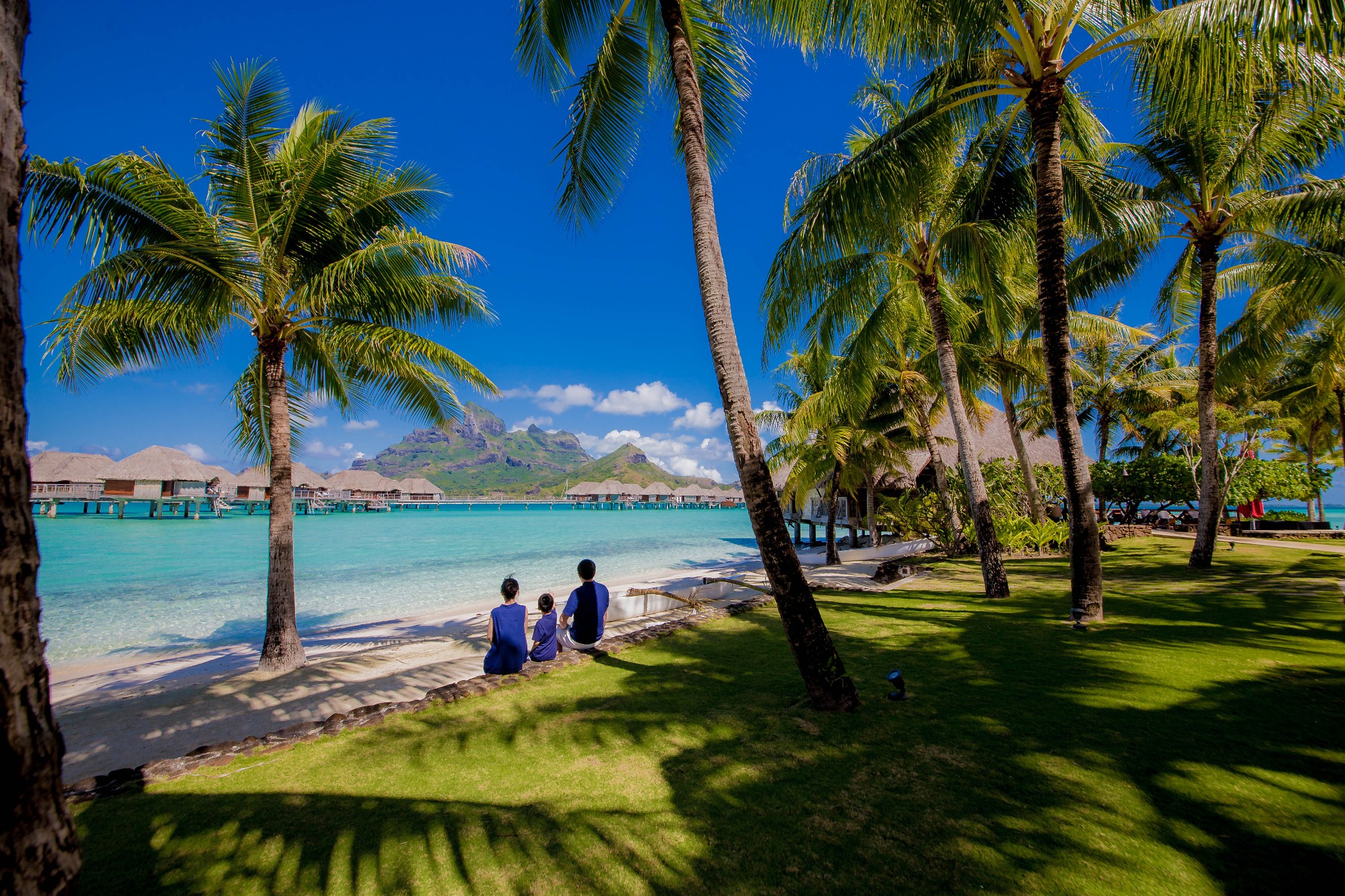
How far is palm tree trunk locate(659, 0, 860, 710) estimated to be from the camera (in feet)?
12.6

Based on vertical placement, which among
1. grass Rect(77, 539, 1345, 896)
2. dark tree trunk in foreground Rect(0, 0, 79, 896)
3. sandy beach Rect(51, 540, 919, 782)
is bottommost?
sandy beach Rect(51, 540, 919, 782)

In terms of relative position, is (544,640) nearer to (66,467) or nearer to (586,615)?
(586,615)

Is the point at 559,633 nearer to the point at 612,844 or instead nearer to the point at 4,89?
the point at 612,844

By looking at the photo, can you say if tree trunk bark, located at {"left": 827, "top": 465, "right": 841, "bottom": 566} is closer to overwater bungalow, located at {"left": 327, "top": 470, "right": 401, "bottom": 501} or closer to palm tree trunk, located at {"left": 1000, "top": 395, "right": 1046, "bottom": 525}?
palm tree trunk, located at {"left": 1000, "top": 395, "right": 1046, "bottom": 525}

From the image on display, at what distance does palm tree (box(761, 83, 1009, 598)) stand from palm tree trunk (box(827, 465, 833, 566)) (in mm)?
4820

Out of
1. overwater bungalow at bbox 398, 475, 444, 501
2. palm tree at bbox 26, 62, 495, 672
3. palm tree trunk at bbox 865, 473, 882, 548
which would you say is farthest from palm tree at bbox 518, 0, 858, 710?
overwater bungalow at bbox 398, 475, 444, 501

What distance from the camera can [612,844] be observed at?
2.41 metres

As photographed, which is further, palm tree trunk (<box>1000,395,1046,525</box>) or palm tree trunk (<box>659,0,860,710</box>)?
palm tree trunk (<box>1000,395,1046,525</box>)

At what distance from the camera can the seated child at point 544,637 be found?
532 cm

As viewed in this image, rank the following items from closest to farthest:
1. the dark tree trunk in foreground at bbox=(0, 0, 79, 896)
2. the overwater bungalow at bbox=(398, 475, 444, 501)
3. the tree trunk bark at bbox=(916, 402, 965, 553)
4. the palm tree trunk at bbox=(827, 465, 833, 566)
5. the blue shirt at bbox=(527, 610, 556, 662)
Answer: the dark tree trunk in foreground at bbox=(0, 0, 79, 896)
the blue shirt at bbox=(527, 610, 556, 662)
the tree trunk bark at bbox=(916, 402, 965, 553)
the palm tree trunk at bbox=(827, 465, 833, 566)
the overwater bungalow at bbox=(398, 475, 444, 501)

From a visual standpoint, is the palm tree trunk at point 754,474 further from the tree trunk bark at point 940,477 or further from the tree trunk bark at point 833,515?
the tree trunk bark at point 833,515

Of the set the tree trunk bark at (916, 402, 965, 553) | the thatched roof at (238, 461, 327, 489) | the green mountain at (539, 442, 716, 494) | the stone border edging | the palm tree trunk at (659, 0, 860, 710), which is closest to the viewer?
the stone border edging

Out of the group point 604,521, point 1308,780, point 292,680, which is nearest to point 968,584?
point 1308,780

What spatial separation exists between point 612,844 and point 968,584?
8608 mm
